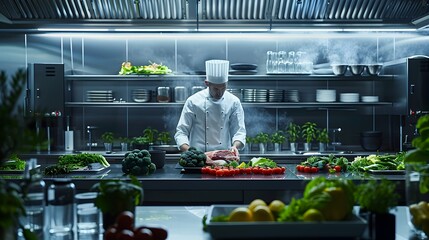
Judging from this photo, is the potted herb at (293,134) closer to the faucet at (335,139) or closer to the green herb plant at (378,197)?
the faucet at (335,139)

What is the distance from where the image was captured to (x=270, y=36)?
791cm

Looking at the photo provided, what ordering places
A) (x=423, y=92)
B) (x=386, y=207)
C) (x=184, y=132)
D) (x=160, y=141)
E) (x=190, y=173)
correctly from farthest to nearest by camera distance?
(x=160, y=141) → (x=423, y=92) → (x=184, y=132) → (x=190, y=173) → (x=386, y=207)

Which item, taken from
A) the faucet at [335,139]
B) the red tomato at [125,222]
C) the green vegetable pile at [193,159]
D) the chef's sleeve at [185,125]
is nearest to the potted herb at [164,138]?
Answer: the chef's sleeve at [185,125]

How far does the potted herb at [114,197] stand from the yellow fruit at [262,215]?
0.55 m

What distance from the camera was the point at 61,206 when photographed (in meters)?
2.23

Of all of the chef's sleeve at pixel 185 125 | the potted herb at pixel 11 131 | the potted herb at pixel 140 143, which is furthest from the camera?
the potted herb at pixel 140 143

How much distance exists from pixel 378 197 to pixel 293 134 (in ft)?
18.2

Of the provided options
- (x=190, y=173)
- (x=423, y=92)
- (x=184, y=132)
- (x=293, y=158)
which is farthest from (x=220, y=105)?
(x=423, y=92)

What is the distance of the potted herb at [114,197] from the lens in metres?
2.25

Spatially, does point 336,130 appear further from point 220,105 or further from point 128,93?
point 128,93

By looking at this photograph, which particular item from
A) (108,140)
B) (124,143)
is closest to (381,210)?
(124,143)

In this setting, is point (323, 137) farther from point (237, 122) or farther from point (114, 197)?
point (114, 197)

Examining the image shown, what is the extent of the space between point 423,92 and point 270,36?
2155mm

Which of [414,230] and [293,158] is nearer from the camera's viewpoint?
[414,230]
